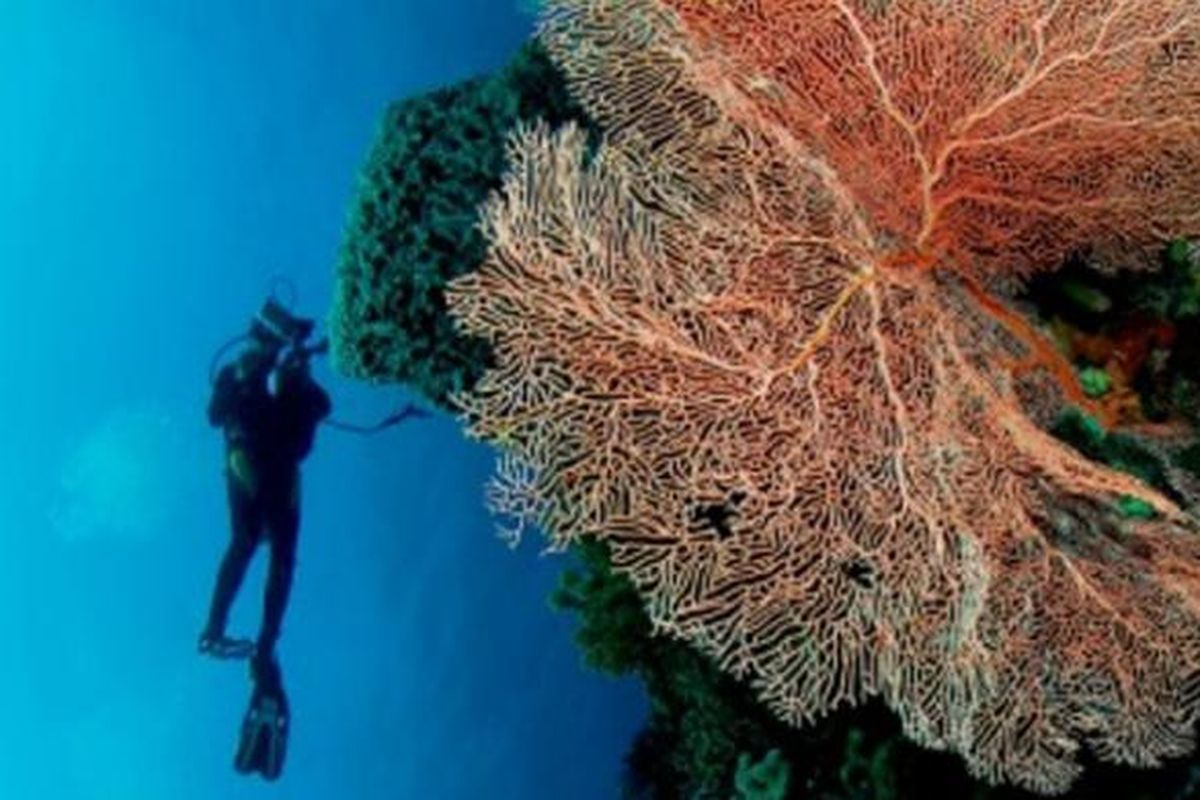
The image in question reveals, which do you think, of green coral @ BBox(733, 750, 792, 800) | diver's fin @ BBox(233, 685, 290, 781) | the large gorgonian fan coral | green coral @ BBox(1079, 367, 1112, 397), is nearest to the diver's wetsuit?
diver's fin @ BBox(233, 685, 290, 781)

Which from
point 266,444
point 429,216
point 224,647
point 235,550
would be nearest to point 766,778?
point 429,216

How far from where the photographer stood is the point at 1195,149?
11.2ft

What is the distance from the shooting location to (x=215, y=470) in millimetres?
25250

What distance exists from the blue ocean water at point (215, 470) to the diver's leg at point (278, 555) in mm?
7714

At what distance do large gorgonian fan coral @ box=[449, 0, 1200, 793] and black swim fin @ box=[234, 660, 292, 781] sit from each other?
9290 millimetres

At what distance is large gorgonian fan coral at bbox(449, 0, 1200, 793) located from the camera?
2957 millimetres

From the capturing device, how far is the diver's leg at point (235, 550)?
478 inches

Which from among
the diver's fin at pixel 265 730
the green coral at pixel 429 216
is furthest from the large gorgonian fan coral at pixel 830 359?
the diver's fin at pixel 265 730

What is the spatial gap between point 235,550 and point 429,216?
7993mm

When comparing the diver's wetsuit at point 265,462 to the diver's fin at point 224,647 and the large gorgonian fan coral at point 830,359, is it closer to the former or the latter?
the diver's fin at point 224,647

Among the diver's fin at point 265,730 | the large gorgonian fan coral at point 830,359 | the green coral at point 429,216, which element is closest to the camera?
the large gorgonian fan coral at point 830,359

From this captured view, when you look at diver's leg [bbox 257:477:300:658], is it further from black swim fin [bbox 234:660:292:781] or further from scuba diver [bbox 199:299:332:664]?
black swim fin [bbox 234:660:292:781]

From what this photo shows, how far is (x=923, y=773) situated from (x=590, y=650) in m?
1.34

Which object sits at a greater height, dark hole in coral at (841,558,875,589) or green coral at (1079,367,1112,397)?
green coral at (1079,367,1112,397)
